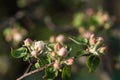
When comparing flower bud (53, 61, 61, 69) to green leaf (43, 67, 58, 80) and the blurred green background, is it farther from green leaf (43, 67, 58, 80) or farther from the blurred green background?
the blurred green background

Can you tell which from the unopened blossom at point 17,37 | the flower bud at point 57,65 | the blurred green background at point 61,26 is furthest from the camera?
A: the unopened blossom at point 17,37

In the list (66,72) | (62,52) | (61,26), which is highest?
(62,52)

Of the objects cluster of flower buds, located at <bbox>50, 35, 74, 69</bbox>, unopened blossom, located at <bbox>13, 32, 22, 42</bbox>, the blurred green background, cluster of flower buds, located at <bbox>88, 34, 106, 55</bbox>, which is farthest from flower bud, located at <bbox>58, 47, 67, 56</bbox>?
unopened blossom, located at <bbox>13, 32, 22, 42</bbox>

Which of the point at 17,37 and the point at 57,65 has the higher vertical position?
the point at 57,65

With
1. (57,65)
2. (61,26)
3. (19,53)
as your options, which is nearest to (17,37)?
(61,26)

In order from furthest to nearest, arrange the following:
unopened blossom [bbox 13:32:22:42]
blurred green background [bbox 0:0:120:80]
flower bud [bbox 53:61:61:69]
→ 1. unopened blossom [bbox 13:32:22:42]
2. blurred green background [bbox 0:0:120:80]
3. flower bud [bbox 53:61:61:69]

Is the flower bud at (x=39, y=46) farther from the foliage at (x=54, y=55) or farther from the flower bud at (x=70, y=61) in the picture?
the flower bud at (x=70, y=61)

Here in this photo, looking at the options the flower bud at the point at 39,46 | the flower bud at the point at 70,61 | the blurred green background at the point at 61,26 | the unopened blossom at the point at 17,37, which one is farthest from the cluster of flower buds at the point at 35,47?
the unopened blossom at the point at 17,37

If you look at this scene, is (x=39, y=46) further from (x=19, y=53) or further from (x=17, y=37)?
(x=17, y=37)

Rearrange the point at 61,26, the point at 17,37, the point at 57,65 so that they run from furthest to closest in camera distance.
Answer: the point at 61,26, the point at 17,37, the point at 57,65

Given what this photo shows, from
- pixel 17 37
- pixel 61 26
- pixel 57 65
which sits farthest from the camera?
pixel 61 26
